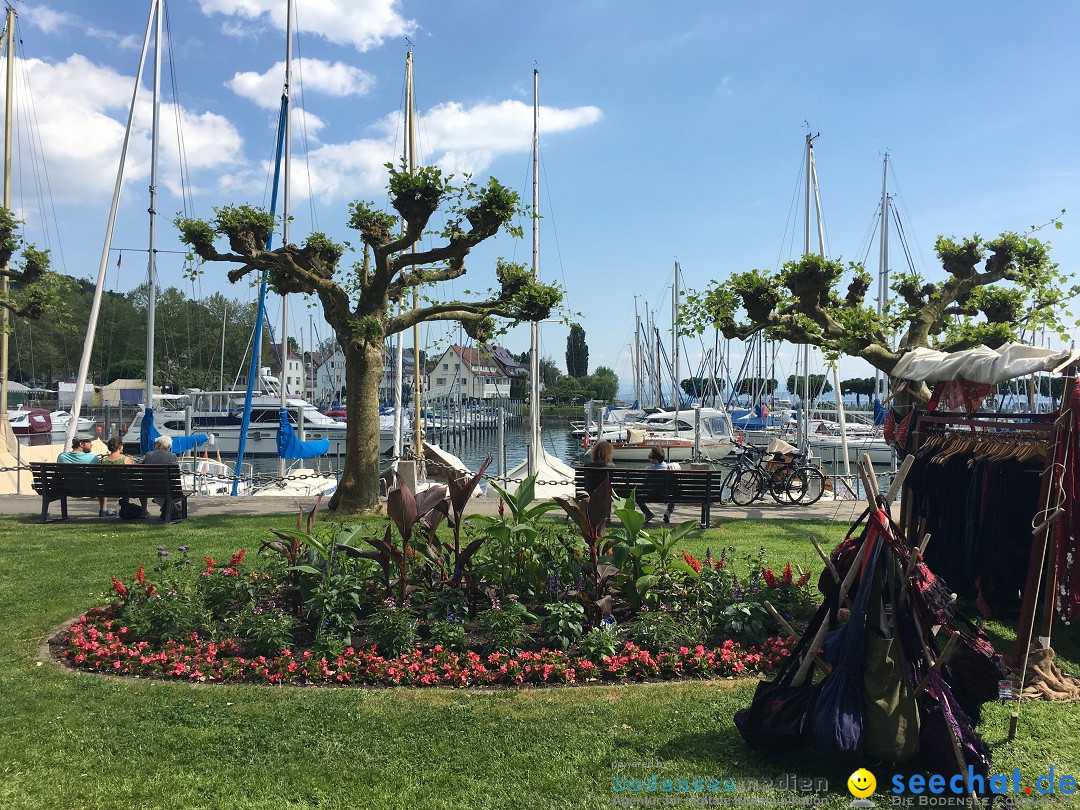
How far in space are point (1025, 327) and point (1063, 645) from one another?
856cm

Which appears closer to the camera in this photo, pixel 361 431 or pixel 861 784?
pixel 861 784

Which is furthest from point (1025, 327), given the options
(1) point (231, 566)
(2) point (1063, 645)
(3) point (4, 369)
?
(3) point (4, 369)

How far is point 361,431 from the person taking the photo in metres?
11.5

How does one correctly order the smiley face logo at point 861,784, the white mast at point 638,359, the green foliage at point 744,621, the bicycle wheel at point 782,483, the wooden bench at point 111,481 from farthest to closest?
1. the white mast at point 638,359
2. the bicycle wheel at point 782,483
3. the wooden bench at point 111,481
4. the green foliage at point 744,621
5. the smiley face logo at point 861,784

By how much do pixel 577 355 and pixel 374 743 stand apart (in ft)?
354

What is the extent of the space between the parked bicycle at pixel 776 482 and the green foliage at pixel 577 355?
9502 centimetres

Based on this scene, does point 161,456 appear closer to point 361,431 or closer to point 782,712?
point 361,431

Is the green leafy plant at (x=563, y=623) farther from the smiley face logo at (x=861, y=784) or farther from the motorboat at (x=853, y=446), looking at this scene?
the motorboat at (x=853, y=446)

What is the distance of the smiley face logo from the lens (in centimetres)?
353

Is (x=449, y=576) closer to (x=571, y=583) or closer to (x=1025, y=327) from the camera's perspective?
(x=571, y=583)

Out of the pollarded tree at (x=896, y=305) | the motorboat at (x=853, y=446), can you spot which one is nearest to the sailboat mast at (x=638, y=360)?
the motorboat at (x=853, y=446)

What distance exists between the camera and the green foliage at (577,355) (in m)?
110

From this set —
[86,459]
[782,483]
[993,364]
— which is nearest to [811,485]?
[782,483]

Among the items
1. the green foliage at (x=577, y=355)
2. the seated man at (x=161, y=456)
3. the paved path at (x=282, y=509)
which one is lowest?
the paved path at (x=282, y=509)
